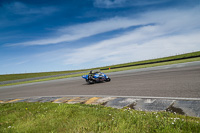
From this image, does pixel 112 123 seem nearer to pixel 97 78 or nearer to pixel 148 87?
pixel 148 87

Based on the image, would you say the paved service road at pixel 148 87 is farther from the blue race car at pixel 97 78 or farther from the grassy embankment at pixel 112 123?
the grassy embankment at pixel 112 123

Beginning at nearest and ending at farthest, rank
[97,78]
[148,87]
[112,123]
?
[112,123], [148,87], [97,78]

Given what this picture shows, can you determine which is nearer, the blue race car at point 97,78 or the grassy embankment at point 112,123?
the grassy embankment at point 112,123

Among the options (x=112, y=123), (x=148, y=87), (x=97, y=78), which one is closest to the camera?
(x=112, y=123)

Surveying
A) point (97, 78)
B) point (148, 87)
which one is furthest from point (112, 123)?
point (97, 78)

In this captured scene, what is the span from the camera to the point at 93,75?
42.8ft

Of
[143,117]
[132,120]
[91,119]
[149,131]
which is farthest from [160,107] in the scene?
[91,119]

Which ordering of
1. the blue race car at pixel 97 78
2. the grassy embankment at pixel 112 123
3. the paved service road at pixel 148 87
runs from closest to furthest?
the grassy embankment at pixel 112 123
the paved service road at pixel 148 87
the blue race car at pixel 97 78

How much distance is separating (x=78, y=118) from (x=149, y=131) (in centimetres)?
195

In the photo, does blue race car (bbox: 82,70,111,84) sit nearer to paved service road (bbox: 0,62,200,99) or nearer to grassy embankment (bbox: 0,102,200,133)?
paved service road (bbox: 0,62,200,99)

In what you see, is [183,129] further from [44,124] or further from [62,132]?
[44,124]

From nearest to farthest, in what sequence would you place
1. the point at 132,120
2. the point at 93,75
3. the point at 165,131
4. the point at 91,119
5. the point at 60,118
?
the point at 165,131 < the point at 132,120 < the point at 91,119 < the point at 60,118 < the point at 93,75

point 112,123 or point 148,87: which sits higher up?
point 148,87

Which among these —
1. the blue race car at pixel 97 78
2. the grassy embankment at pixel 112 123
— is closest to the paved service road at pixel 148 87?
the blue race car at pixel 97 78
